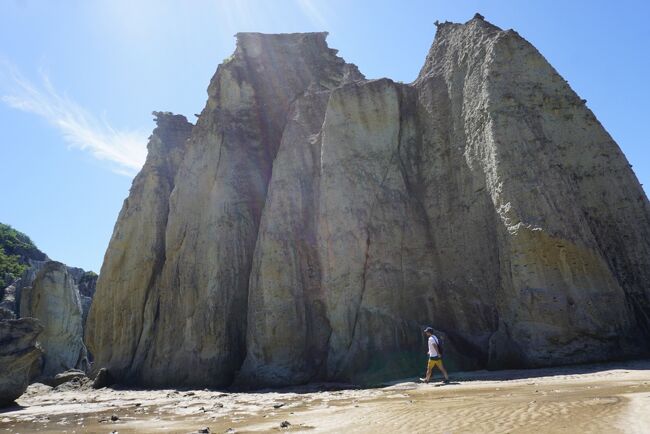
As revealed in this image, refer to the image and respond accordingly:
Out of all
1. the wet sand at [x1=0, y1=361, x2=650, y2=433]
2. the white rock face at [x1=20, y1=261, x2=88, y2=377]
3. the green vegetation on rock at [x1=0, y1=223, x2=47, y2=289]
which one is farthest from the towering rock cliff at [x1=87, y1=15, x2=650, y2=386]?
the green vegetation on rock at [x1=0, y1=223, x2=47, y2=289]

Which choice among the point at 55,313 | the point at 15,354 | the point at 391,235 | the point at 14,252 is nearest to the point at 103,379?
the point at 15,354

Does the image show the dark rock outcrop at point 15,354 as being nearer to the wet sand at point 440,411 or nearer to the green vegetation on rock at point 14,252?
the wet sand at point 440,411

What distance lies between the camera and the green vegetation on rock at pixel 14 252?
61.0 m

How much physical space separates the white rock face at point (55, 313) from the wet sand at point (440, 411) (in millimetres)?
25631

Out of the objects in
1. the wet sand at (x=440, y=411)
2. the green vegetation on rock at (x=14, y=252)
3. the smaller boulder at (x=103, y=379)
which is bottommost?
the wet sand at (x=440, y=411)

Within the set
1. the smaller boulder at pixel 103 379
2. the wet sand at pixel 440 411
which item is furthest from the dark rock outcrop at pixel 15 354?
the smaller boulder at pixel 103 379

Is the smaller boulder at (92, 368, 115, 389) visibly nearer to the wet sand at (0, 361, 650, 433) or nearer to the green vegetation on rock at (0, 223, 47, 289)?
the wet sand at (0, 361, 650, 433)

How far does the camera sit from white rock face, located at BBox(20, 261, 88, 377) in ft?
119

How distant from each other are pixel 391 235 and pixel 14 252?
222 ft

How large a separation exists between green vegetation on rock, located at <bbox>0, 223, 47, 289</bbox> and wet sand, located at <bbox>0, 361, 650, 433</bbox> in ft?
182

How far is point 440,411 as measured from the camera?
6812mm

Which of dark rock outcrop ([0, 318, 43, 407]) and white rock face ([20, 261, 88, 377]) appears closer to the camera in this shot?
dark rock outcrop ([0, 318, 43, 407])

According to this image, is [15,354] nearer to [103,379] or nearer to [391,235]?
[103,379]

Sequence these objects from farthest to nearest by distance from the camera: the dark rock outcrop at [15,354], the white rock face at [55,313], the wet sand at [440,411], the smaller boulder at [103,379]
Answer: the white rock face at [55,313]
the smaller boulder at [103,379]
the dark rock outcrop at [15,354]
the wet sand at [440,411]
